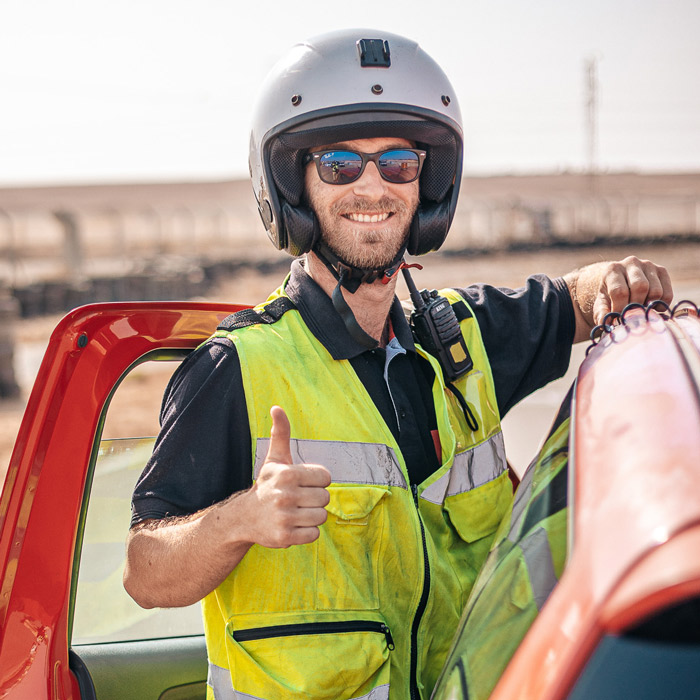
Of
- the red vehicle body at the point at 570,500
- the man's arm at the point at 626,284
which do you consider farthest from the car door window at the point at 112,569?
the man's arm at the point at 626,284

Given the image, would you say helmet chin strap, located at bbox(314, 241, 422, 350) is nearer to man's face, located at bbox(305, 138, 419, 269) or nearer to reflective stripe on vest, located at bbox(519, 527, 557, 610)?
man's face, located at bbox(305, 138, 419, 269)

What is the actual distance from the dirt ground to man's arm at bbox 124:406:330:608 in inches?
56.8

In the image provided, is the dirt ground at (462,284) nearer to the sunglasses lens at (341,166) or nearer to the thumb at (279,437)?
the sunglasses lens at (341,166)

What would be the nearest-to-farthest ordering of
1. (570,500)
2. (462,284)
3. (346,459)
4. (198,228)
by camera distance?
(570,500)
(346,459)
(462,284)
(198,228)

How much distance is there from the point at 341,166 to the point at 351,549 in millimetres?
1043

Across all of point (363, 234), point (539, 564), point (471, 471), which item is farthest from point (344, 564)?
point (363, 234)

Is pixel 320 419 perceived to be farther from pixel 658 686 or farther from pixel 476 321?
pixel 658 686

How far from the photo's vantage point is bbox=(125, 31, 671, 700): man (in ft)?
5.93

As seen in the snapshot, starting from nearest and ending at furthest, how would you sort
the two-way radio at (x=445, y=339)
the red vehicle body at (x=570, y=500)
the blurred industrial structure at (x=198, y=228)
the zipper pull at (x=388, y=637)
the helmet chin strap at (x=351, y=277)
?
the red vehicle body at (x=570, y=500), the zipper pull at (x=388, y=637), the helmet chin strap at (x=351, y=277), the two-way radio at (x=445, y=339), the blurred industrial structure at (x=198, y=228)

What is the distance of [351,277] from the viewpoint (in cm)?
232

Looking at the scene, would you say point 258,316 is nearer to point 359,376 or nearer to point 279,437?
point 359,376

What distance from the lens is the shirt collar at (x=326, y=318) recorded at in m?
2.14

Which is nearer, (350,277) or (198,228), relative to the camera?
(350,277)

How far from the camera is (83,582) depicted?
246 centimetres
